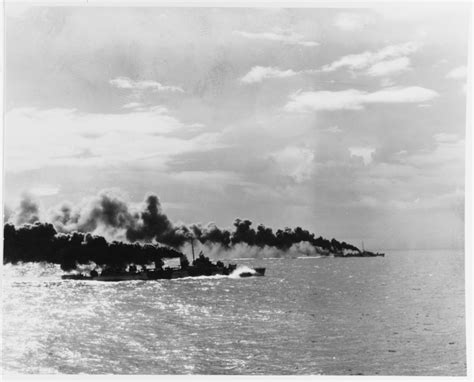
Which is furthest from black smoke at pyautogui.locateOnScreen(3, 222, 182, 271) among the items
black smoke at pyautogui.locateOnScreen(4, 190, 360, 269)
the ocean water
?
the ocean water

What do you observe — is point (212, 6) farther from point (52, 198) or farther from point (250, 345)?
point (250, 345)

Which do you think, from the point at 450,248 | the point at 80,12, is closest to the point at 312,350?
the point at 450,248

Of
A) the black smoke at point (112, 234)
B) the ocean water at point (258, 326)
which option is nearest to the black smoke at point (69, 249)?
the black smoke at point (112, 234)

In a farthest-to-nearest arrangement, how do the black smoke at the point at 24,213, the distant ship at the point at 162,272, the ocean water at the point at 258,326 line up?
the distant ship at the point at 162,272 < the black smoke at the point at 24,213 < the ocean water at the point at 258,326

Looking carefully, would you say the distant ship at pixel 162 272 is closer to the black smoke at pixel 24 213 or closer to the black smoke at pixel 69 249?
the black smoke at pixel 69 249

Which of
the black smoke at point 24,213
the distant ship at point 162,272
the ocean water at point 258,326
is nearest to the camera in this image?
the ocean water at point 258,326

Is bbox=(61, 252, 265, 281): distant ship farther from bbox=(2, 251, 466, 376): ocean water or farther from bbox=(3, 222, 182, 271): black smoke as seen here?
bbox=(2, 251, 466, 376): ocean water

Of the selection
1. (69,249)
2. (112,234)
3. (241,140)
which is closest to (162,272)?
(112,234)
